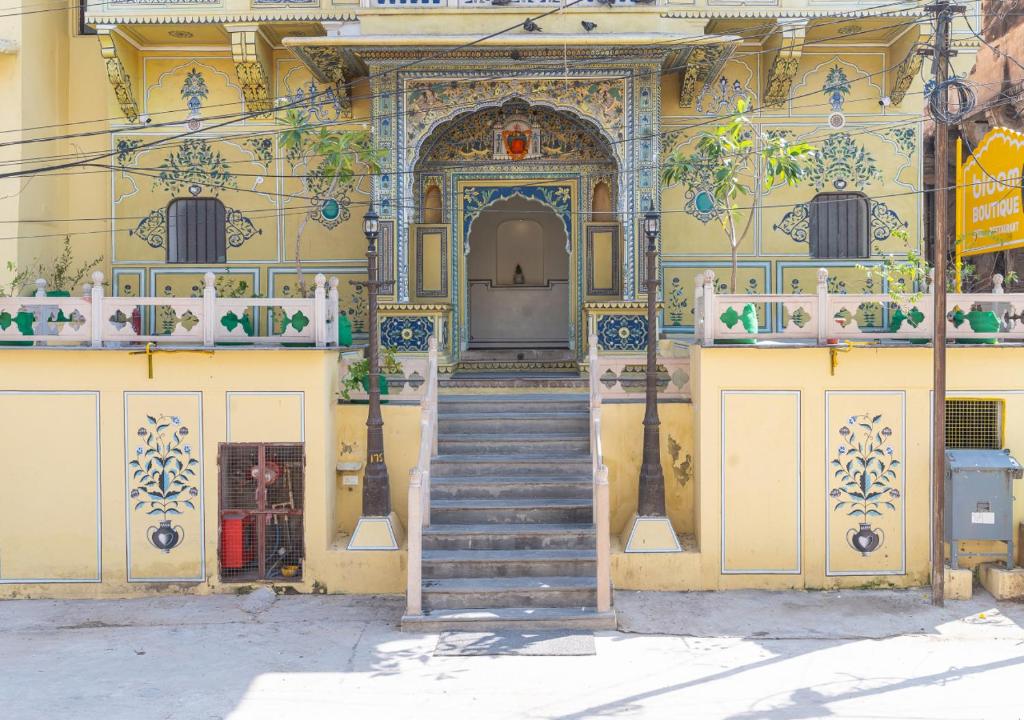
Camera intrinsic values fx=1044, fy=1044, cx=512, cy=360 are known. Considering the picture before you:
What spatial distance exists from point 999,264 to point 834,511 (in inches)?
434

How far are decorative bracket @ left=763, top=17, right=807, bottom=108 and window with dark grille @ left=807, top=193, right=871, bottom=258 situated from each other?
63.8 inches

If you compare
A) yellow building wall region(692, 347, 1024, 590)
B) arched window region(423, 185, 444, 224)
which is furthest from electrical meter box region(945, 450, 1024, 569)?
arched window region(423, 185, 444, 224)

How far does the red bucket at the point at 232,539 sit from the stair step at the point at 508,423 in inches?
104

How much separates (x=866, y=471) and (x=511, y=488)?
402cm

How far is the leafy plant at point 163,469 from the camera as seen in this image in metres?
11.8

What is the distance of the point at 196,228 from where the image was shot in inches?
622

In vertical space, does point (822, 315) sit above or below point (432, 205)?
below

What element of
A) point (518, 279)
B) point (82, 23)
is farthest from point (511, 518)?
point (82, 23)

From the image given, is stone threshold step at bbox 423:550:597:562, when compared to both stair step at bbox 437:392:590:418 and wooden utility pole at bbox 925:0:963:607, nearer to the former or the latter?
stair step at bbox 437:392:590:418

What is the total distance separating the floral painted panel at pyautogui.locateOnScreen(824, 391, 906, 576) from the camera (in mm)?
11719

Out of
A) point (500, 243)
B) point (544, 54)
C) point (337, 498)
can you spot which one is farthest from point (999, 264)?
point (337, 498)

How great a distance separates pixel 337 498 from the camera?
491 inches

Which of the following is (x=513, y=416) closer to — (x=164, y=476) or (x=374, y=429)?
(x=374, y=429)

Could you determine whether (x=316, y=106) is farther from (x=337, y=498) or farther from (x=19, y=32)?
(x=337, y=498)
